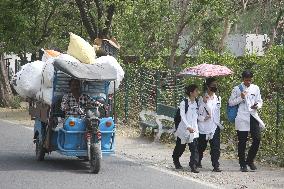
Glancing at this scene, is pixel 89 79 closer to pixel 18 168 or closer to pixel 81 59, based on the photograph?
pixel 81 59

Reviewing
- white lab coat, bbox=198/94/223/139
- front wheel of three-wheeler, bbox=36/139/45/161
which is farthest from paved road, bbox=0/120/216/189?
white lab coat, bbox=198/94/223/139

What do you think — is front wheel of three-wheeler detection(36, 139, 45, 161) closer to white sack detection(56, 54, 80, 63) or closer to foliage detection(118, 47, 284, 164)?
white sack detection(56, 54, 80, 63)

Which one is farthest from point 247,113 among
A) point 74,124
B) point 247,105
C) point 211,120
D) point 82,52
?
point 82,52

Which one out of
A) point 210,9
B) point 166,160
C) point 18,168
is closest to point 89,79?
point 18,168

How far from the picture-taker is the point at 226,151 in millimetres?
15547

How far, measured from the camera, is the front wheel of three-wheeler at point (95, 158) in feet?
40.1

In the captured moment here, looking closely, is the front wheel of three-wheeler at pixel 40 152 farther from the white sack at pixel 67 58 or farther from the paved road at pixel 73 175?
the white sack at pixel 67 58

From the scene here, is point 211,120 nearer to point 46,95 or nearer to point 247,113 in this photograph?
point 247,113

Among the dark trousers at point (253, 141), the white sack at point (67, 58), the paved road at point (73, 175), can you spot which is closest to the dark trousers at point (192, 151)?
the paved road at point (73, 175)

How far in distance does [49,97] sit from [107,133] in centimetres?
128

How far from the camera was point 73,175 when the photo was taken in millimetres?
12195

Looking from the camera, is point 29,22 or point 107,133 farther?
point 29,22

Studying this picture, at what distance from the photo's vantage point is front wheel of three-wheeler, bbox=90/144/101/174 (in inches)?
481

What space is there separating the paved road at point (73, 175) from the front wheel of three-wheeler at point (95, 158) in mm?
124
